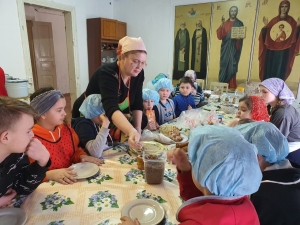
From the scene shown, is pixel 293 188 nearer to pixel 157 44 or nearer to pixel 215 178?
pixel 215 178

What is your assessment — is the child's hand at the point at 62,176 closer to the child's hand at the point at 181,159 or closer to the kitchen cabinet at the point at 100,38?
the child's hand at the point at 181,159

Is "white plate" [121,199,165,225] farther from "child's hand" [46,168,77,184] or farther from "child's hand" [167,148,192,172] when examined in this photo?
"child's hand" [46,168,77,184]

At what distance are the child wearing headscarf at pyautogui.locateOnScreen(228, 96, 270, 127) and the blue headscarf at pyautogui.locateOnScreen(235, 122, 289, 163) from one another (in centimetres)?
87

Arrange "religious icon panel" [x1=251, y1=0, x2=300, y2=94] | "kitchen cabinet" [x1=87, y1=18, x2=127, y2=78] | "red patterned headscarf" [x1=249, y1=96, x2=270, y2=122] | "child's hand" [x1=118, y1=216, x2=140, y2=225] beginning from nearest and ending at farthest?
"child's hand" [x1=118, y1=216, x2=140, y2=225] → "red patterned headscarf" [x1=249, y1=96, x2=270, y2=122] → "religious icon panel" [x1=251, y1=0, x2=300, y2=94] → "kitchen cabinet" [x1=87, y1=18, x2=127, y2=78]

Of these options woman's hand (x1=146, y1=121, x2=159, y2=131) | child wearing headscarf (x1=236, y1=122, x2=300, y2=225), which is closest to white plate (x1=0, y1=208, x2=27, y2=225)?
child wearing headscarf (x1=236, y1=122, x2=300, y2=225)

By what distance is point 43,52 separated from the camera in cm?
646

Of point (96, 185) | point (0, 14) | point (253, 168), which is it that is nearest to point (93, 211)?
point (96, 185)

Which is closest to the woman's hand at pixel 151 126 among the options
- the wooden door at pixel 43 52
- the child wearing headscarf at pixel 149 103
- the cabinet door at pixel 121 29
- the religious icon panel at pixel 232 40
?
the child wearing headscarf at pixel 149 103

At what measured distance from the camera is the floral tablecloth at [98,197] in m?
0.93

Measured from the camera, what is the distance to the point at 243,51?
460cm

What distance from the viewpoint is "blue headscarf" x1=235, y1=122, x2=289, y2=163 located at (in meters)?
1.09

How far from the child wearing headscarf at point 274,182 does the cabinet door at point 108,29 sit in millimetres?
4692

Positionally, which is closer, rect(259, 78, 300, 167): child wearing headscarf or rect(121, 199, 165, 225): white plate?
rect(121, 199, 165, 225): white plate

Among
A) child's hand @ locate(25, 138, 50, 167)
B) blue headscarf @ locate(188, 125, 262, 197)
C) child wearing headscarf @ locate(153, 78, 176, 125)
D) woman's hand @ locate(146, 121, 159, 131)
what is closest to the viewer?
blue headscarf @ locate(188, 125, 262, 197)
